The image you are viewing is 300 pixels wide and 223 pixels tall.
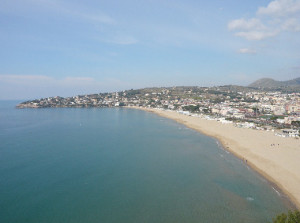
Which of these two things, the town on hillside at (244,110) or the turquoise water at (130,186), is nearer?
the turquoise water at (130,186)

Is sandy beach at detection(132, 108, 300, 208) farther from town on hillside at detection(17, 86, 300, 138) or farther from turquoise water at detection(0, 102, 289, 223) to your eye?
town on hillside at detection(17, 86, 300, 138)

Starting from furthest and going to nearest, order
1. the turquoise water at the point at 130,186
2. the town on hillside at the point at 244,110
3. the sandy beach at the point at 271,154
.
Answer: the town on hillside at the point at 244,110, the sandy beach at the point at 271,154, the turquoise water at the point at 130,186

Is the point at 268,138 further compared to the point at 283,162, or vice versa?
the point at 268,138

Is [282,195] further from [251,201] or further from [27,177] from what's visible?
[27,177]

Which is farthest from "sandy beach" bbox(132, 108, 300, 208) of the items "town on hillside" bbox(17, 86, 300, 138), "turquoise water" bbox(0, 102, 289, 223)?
"town on hillside" bbox(17, 86, 300, 138)

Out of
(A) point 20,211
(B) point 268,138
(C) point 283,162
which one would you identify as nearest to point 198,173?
(C) point 283,162

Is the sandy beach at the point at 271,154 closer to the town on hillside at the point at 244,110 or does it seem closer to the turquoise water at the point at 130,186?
the turquoise water at the point at 130,186

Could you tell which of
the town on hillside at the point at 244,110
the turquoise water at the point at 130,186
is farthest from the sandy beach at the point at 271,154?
the town on hillside at the point at 244,110
